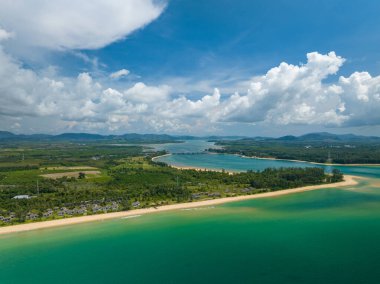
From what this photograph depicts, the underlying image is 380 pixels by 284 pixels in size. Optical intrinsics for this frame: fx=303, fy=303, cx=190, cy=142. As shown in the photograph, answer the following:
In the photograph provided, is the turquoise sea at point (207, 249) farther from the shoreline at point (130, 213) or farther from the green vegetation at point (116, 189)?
the green vegetation at point (116, 189)

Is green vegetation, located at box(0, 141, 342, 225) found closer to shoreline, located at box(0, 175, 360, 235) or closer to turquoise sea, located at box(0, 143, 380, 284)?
shoreline, located at box(0, 175, 360, 235)

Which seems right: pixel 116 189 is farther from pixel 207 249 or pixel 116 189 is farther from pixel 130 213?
pixel 207 249

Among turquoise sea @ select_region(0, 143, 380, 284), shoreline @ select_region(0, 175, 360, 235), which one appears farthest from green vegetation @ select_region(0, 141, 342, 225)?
turquoise sea @ select_region(0, 143, 380, 284)

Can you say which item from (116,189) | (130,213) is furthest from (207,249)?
(116,189)

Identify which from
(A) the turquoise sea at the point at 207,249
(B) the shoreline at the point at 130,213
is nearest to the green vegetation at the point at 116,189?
(B) the shoreline at the point at 130,213

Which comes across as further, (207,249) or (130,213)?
(130,213)

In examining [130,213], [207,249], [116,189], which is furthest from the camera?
[116,189]

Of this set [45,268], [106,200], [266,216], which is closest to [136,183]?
[106,200]

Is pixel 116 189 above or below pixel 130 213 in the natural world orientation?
above
